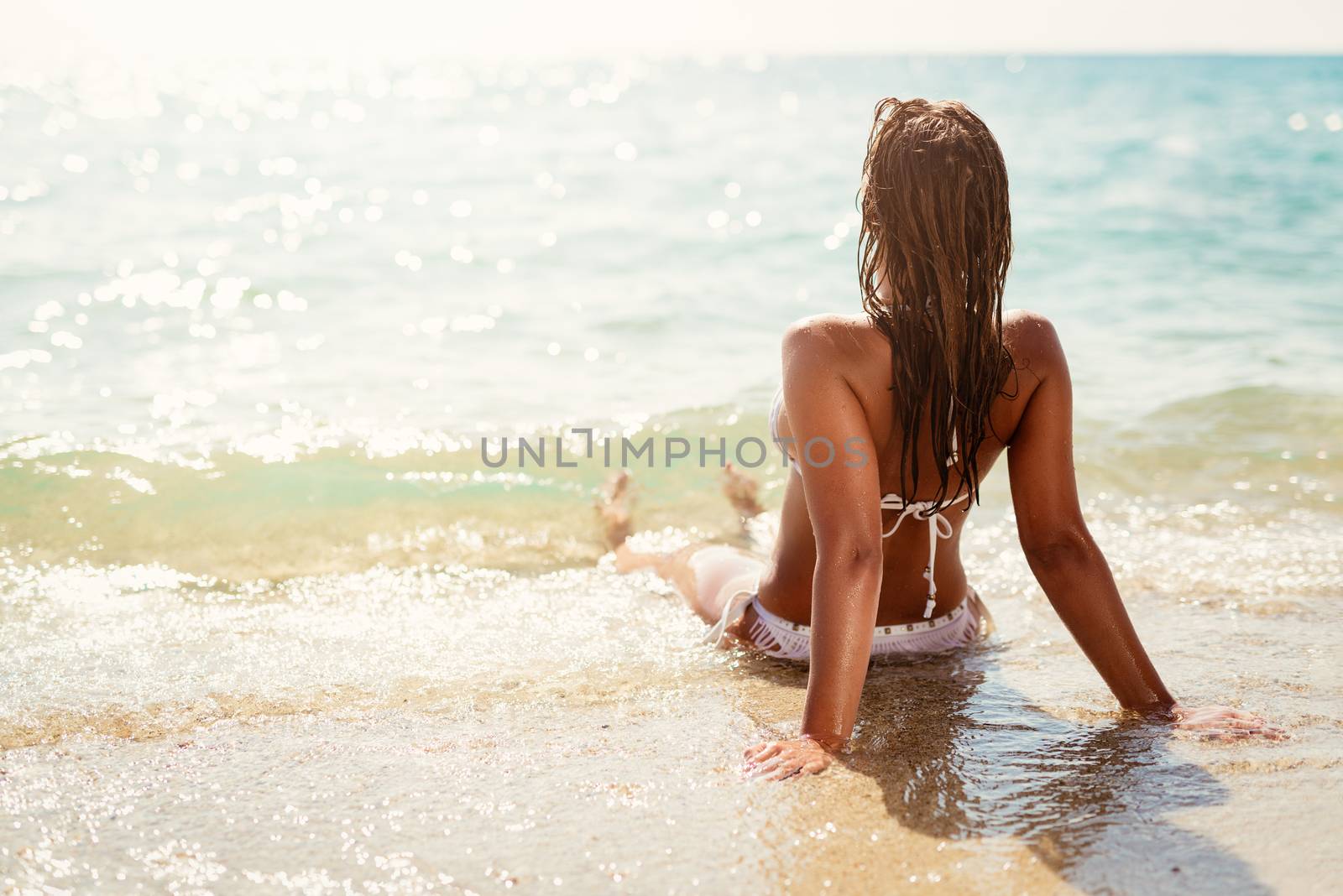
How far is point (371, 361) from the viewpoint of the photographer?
765cm

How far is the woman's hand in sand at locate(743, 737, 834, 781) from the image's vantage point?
A: 2520 mm

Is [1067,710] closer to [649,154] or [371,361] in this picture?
[371,361]

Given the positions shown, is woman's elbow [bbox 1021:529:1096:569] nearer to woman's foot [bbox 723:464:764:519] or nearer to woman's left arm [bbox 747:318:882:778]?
woman's left arm [bbox 747:318:882:778]

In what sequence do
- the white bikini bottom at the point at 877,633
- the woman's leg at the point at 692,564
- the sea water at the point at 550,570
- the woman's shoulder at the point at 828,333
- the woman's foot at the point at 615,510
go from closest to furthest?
the sea water at the point at 550,570 < the woman's shoulder at the point at 828,333 < the white bikini bottom at the point at 877,633 < the woman's leg at the point at 692,564 < the woman's foot at the point at 615,510

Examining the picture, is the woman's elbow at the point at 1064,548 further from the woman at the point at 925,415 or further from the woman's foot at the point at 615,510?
A: the woman's foot at the point at 615,510

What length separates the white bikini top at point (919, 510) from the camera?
3.04 meters

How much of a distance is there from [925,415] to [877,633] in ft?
2.73

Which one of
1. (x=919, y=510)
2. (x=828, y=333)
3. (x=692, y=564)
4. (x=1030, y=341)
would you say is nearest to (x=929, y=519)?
(x=919, y=510)

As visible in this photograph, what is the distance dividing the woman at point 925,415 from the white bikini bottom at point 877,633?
1.41 ft

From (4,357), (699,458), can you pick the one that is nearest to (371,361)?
(4,357)

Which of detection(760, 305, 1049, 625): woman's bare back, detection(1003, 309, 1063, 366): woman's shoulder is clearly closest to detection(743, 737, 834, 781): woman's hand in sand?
detection(760, 305, 1049, 625): woman's bare back

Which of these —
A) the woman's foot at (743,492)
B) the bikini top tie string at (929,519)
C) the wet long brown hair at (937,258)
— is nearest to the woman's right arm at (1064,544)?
the wet long brown hair at (937,258)

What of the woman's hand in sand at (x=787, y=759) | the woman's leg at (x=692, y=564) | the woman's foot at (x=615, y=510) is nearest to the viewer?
the woman's hand in sand at (x=787, y=759)

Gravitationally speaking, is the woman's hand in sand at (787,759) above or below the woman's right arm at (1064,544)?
below
